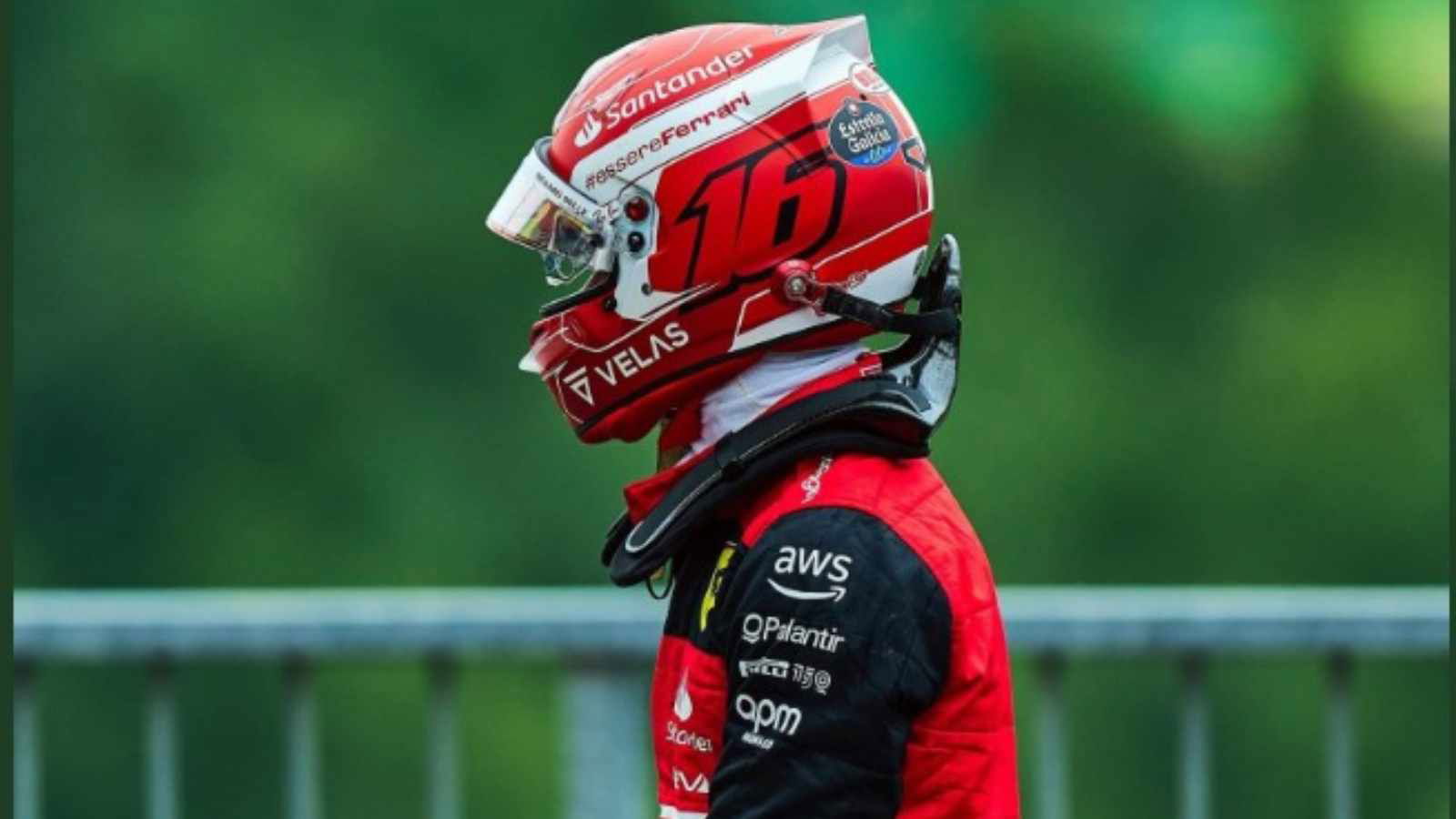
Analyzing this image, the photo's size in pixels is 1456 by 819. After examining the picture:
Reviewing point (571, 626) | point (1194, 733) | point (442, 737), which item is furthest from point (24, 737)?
point (1194, 733)

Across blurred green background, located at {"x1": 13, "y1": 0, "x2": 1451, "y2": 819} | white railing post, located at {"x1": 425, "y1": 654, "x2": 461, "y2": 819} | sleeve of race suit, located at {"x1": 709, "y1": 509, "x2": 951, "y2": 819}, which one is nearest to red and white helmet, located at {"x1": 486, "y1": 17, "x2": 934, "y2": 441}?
sleeve of race suit, located at {"x1": 709, "y1": 509, "x2": 951, "y2": 819}

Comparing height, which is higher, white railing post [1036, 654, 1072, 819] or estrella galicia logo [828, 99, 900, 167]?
A: estrella galicia logo [828, 99, 900, 167]

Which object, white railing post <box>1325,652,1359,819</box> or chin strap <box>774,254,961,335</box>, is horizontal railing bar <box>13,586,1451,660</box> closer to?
white railing post <box>1325,652,1359,819</box>

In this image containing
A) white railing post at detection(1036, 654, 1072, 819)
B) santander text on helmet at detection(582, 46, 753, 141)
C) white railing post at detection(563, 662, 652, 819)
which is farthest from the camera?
white railing post at detection(1036, 654, 1072, 819)

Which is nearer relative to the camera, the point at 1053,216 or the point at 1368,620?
the point at 1368,620

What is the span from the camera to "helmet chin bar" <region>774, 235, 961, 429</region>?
3.56m

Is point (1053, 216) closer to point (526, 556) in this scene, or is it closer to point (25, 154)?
point (526, 556)

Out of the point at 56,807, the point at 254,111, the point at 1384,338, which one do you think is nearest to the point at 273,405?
the point at 254,111

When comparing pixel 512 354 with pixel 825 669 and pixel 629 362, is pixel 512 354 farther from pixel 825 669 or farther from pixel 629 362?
pixel 825 669

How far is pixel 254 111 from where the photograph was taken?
19906 millimetres

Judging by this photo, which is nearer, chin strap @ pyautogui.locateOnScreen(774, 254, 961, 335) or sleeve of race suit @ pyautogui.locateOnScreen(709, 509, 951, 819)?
sleeve of race suit @ pyautogui.locateOnScreen(709, 509, 951, 819)

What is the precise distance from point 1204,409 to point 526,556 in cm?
466

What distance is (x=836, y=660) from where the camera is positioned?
330 cm

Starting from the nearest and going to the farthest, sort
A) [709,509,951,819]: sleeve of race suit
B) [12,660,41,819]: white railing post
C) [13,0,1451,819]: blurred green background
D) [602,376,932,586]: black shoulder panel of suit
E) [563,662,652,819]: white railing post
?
1. [709,509,951,819]: sleeve of race suit
2. [602,376,932,586]: black shoulder panel of suit
3. [563,662,652,819]: white railing post
4. [12,660,41,819]: white railing post
5. [13,0,1451,819]: blurred green background
